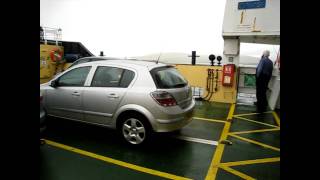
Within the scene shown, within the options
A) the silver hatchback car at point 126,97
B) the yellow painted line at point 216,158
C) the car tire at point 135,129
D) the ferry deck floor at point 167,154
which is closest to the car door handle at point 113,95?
the silver hatchback car at point 126,97

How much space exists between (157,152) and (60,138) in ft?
6.40

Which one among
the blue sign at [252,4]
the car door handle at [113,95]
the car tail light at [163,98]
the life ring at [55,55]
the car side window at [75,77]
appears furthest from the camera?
the life ring at [55,55]

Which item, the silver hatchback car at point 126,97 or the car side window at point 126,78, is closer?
the silver hatchback car at point 126,97

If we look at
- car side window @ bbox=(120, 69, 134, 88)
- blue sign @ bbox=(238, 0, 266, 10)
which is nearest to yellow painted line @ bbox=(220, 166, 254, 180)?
car side window @ bbox=(120, 69, 134, 88)

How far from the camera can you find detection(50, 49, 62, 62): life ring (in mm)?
13508

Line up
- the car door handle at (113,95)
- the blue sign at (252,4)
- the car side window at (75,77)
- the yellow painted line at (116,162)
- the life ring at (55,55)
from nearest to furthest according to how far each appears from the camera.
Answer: the yellow painted line at (116,162) → the car door handle at (113,95) → the car side window at (75,77) → the blue sign at (252,4) → the life ring at (55,55)

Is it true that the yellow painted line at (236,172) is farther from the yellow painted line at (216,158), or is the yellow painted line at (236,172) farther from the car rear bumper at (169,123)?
the car rear bumper at (169,123)

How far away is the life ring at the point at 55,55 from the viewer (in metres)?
13.5

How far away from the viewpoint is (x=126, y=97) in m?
4.89

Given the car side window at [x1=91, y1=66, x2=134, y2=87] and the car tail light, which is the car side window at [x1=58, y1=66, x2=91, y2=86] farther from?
the car tail light

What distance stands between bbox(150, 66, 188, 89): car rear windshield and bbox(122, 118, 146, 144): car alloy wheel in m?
0.77
